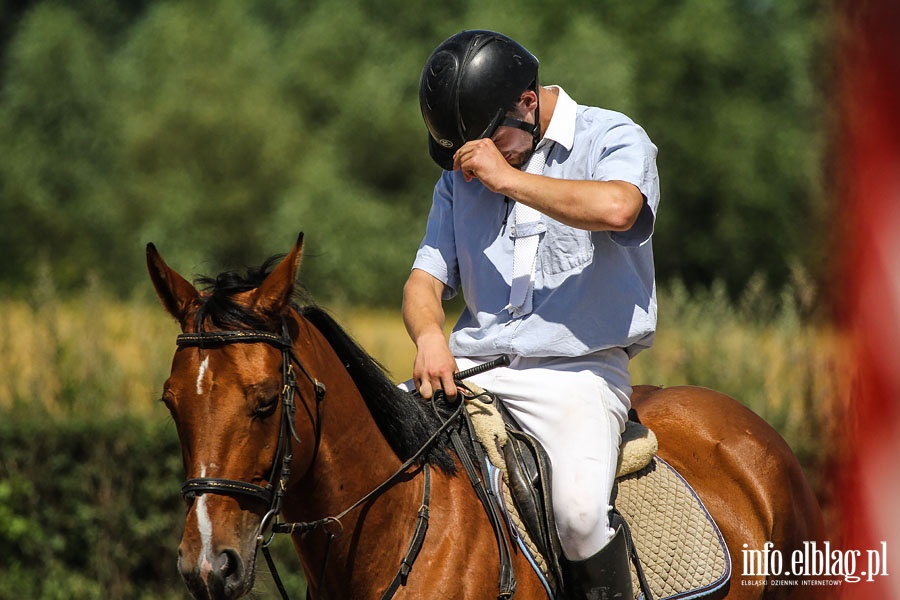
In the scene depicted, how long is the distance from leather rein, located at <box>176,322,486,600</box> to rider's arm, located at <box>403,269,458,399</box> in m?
0.34

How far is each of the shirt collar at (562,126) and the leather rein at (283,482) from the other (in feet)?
3.96

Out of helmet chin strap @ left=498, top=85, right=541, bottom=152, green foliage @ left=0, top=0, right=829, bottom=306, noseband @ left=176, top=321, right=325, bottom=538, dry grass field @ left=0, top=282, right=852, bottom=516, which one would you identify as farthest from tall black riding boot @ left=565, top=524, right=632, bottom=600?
green foliage @ left=0, top=0, right=829, bottom=306

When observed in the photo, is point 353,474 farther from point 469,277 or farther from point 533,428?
point 469,277

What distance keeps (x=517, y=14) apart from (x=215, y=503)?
27.6 metres

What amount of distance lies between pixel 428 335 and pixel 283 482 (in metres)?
0.88

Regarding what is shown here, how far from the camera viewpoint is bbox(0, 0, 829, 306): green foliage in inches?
1012

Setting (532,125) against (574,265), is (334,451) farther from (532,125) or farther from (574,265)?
(532,125)

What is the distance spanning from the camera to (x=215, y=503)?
8.74 feet

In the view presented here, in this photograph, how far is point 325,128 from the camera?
93.2ft

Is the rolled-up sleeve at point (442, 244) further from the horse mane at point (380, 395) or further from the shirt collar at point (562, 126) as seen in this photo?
the horse mane at point (380, 395)

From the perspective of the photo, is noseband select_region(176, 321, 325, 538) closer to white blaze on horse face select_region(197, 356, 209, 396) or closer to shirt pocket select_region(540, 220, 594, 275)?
white blaze on horse face select_region(197, 356, 209, 396)

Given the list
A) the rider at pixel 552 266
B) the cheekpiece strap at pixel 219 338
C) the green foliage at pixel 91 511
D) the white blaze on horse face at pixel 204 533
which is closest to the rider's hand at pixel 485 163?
the rider at pixel 552 266

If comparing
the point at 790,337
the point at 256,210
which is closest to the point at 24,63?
the point at 256,210

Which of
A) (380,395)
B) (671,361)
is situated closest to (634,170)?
(380,395)
